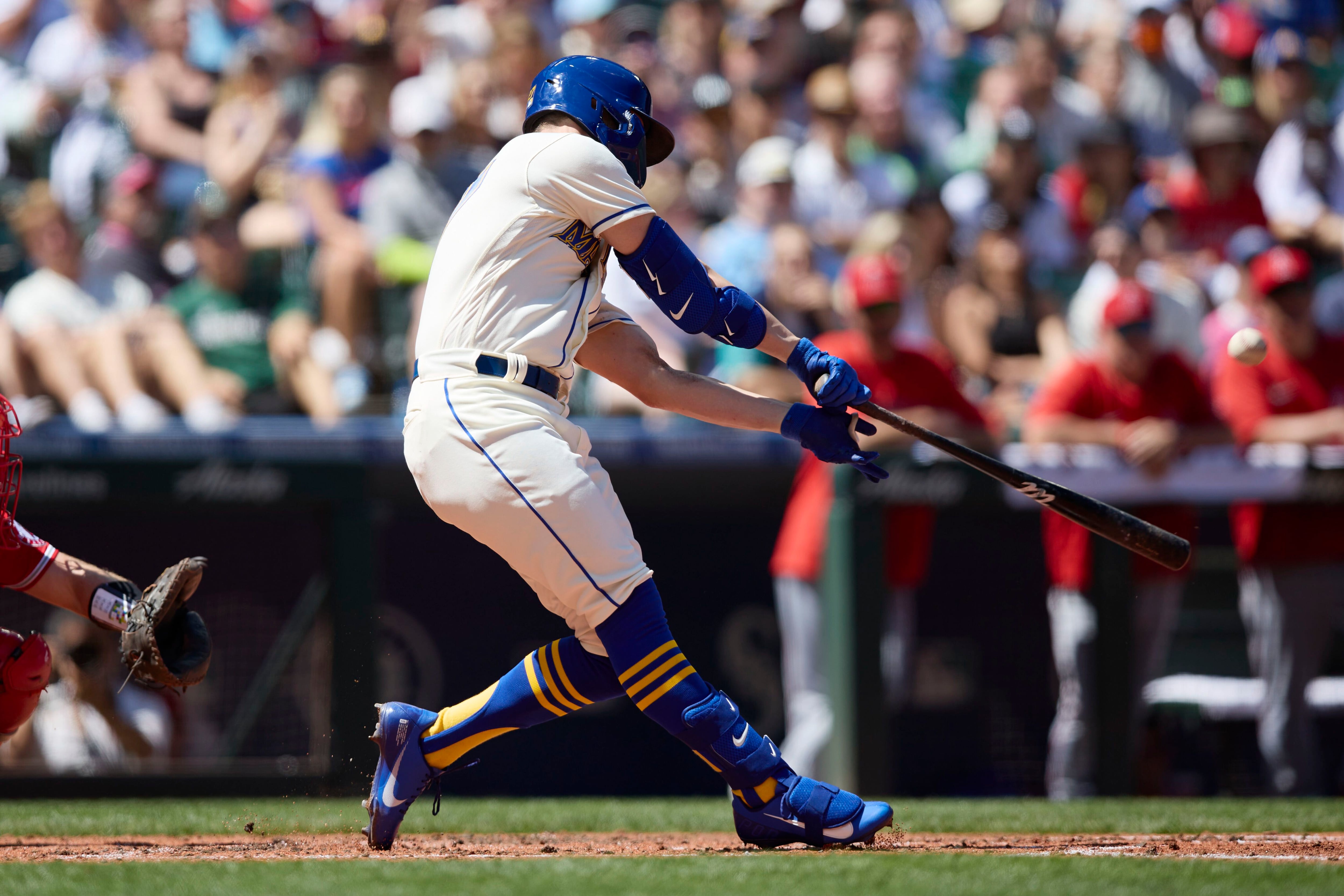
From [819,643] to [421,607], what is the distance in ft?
5.05

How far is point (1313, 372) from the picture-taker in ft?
20.5

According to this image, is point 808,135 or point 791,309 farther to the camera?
point 808,135

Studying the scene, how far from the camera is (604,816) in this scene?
14.9 feet

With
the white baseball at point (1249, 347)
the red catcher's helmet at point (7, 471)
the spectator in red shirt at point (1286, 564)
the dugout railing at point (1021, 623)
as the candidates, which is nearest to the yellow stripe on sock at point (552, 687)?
the red catcher's helmet at point (7, 471)

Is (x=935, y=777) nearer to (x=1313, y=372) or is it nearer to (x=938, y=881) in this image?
(x=1313, y=372)

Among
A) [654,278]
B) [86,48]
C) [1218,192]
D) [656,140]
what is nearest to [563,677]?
[654,278]

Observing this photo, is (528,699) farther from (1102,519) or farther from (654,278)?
(1102,519)

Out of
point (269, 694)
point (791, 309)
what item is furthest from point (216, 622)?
point (791, 309)

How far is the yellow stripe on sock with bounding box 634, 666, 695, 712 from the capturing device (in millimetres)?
3355

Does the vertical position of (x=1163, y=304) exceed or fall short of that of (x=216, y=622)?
it exceeds it

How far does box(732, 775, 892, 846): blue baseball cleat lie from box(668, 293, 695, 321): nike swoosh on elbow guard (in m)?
1.05

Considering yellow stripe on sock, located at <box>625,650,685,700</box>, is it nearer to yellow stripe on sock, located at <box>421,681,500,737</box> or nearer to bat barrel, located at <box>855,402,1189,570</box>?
yellow stripe on sock, located at <box>421,681,500,737</box>

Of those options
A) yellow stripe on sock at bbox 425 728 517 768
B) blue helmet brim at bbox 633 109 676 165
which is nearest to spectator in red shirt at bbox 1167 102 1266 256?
blue helmet brim at bbox 633 109 676 165

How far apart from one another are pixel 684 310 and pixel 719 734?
3.03 feet
